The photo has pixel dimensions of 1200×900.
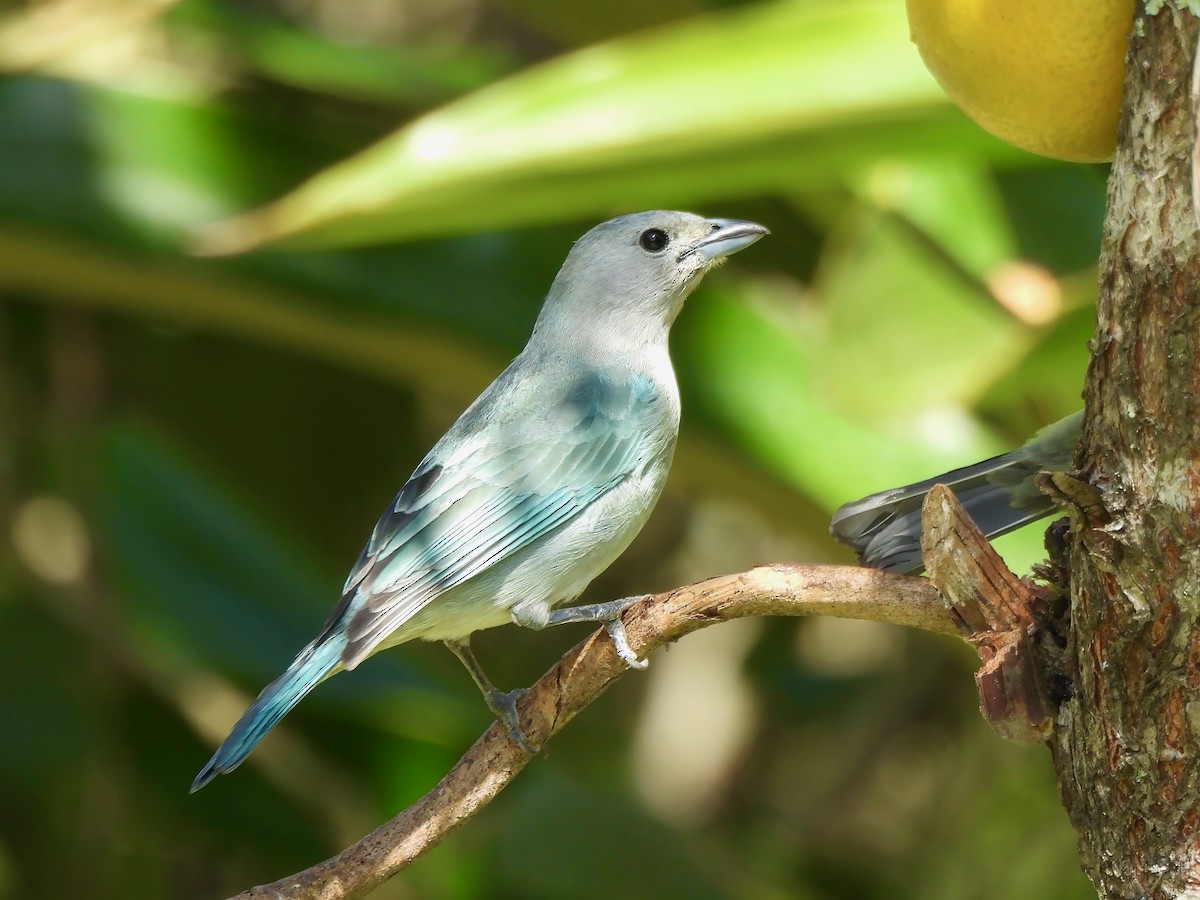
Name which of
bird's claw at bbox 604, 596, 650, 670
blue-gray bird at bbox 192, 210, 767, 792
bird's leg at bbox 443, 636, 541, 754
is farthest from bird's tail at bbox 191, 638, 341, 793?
bird's claw at bbox 604, 596, 650, 670

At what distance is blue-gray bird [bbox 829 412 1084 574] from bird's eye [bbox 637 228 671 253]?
35.6 inches

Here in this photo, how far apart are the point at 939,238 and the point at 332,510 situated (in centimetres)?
205

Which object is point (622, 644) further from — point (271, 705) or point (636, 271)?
point (636, 271)

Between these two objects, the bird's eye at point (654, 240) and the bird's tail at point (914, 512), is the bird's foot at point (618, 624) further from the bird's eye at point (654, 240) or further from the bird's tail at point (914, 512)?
the bird's eye at point (654, 240)

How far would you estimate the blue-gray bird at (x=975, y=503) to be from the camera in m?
1.63

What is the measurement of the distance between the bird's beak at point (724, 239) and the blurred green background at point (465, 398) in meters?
0.10

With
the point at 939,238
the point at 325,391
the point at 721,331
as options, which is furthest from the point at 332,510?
the point at 939,238

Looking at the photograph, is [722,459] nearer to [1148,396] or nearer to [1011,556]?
[1011,556]

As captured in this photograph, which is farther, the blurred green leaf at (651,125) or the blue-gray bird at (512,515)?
the blurred green leaf at (651,125)

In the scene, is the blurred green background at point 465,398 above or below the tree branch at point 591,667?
below

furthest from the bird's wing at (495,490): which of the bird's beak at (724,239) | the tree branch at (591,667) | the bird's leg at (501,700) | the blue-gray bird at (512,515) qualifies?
the tree branch at (591,667)

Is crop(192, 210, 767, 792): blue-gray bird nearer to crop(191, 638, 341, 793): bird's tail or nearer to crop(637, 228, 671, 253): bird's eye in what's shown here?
crop(191, 638, 341, 793): bird's tail

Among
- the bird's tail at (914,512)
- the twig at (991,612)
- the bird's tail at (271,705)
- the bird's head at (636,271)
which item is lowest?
the bird's tail at (271,705)

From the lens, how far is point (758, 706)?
4426mm
